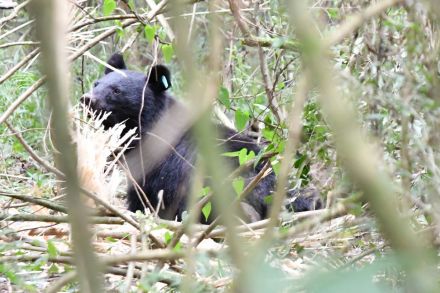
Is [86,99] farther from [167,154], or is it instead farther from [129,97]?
[167,154]

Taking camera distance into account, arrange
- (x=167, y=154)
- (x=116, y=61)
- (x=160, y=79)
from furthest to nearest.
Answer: (x=116, y=61)
(x=160, y=79)
(x=167, y=154)

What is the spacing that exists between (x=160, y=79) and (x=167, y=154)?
0.83m

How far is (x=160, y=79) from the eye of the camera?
22.7ft

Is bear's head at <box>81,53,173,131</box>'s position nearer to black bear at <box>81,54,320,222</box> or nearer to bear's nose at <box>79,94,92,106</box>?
black bear at <box>81,54,320,222</box>

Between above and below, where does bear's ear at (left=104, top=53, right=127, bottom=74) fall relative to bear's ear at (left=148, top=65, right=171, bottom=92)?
above

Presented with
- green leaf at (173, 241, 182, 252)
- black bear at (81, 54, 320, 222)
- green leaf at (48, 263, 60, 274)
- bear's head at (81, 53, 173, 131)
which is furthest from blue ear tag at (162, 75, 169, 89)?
green leaf at (48, 263, 60, 274)

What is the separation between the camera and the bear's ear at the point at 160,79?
257 inches

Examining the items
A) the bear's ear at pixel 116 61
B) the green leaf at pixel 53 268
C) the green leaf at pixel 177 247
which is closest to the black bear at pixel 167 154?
the bear's ear at pixel 116 61

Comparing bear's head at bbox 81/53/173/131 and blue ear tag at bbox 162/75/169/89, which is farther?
bear's head at bbox 81/53/173/131

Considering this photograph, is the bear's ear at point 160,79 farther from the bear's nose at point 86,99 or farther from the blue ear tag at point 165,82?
the bear's nose at point 86,99

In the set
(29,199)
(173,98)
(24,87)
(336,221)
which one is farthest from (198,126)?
(173,98)

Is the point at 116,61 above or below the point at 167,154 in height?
above

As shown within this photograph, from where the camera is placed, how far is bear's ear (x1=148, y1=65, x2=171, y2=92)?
21.4 feet

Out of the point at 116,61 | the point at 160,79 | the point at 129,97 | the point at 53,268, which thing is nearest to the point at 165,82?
the point at 160,79
